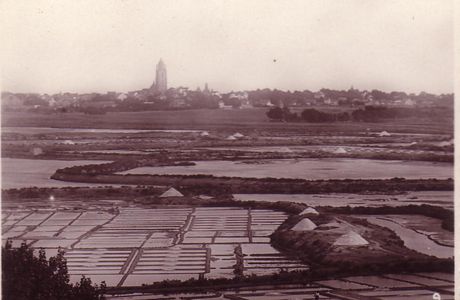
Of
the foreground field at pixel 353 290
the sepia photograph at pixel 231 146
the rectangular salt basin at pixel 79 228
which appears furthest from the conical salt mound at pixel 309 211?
the rectangular salt basin at pixel 79 228

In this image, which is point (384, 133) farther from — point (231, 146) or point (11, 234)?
point (11, 234)

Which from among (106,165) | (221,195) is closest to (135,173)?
(106,165)

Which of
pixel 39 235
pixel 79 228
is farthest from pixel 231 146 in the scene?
pixel 39 235

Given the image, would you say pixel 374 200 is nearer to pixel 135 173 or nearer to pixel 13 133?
pixel 135 173

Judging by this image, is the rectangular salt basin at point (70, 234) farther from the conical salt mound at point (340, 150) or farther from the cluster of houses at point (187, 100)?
the conical salt mound at point (340, 150)

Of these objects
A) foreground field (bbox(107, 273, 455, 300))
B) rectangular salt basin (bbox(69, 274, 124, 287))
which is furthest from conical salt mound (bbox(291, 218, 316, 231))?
rectangular salt basin (bbox(69, 274, 124, 287))

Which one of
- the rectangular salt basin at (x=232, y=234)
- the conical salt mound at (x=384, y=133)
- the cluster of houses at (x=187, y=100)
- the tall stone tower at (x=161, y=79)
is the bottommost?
the rectangular salt basin at (x=232, y=234)
